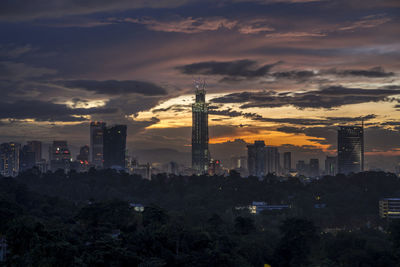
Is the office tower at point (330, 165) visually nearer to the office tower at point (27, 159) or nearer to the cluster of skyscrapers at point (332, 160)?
the cluster of skyscrapers at point (332, 160)

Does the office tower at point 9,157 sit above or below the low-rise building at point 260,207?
above

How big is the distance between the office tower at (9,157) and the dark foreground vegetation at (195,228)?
74289 mm

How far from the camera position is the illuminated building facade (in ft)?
221

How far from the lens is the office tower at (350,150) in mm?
155375

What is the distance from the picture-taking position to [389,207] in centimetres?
6850

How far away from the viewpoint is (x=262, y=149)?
177875 millimetres

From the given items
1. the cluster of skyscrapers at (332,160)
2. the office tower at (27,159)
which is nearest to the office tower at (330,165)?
the cluster of skyscrapers at (332,160)

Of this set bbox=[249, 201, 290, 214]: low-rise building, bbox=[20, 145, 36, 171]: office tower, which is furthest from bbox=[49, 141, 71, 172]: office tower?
bbox=[249, 201, 290, 214]: low-rise building

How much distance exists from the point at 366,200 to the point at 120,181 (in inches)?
1433

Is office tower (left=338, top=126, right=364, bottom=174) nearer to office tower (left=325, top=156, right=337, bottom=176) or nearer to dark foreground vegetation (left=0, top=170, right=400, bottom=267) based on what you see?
office tower (left=325, top=156, right=337, bottom=176)

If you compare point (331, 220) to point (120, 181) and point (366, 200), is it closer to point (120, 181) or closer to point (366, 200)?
point (366, 200)

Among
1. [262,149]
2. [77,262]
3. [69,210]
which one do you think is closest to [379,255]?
[77,262]

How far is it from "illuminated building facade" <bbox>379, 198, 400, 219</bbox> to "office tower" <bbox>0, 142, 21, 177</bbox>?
105 meters

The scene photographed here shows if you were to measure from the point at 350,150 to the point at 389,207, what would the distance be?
8960cm
